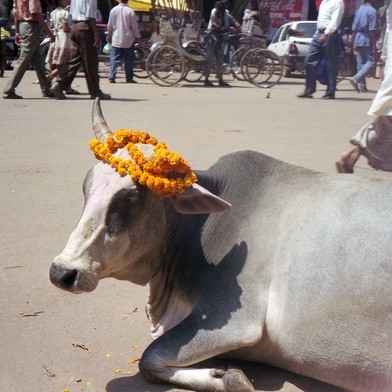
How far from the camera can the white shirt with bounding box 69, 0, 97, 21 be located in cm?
1244

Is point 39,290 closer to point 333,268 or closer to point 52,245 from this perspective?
point 52,245

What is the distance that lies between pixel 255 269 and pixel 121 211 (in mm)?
634

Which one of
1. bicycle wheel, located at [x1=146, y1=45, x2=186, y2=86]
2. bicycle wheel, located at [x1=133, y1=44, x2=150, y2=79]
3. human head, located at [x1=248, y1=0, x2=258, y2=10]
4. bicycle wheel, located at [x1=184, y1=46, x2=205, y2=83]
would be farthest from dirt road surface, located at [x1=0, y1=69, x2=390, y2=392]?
human head, located at [x1=248, y1=0, x2=258, y2=10]

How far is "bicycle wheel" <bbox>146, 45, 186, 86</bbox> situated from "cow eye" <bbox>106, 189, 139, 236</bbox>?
13335 millimetres

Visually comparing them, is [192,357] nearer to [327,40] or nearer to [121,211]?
[121,211]

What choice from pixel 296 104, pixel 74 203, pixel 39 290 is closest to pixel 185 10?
pixel 296 104

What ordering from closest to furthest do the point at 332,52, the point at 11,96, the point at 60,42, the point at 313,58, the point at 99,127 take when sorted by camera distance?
the point at 99,127 → the point at 11,96 → the point at 60,42 → the point at 332,52 → the point at 313,58

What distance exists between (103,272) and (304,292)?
2.83 ft

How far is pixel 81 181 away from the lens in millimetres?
6969

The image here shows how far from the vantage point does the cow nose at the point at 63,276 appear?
317cm

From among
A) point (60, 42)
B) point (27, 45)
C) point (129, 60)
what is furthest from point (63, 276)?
point (129, 60)

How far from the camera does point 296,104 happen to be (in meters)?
Result: 13.6

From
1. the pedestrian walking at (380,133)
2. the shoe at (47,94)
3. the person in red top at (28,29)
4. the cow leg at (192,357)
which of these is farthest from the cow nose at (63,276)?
the shoe at (47,94)

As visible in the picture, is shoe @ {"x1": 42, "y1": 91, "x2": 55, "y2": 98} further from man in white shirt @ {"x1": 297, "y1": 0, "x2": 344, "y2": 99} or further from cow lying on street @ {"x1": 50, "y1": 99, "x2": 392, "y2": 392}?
cow lying on street @ {"x1": 50, "y1": 99, "x2": 392, "y2": 392}
